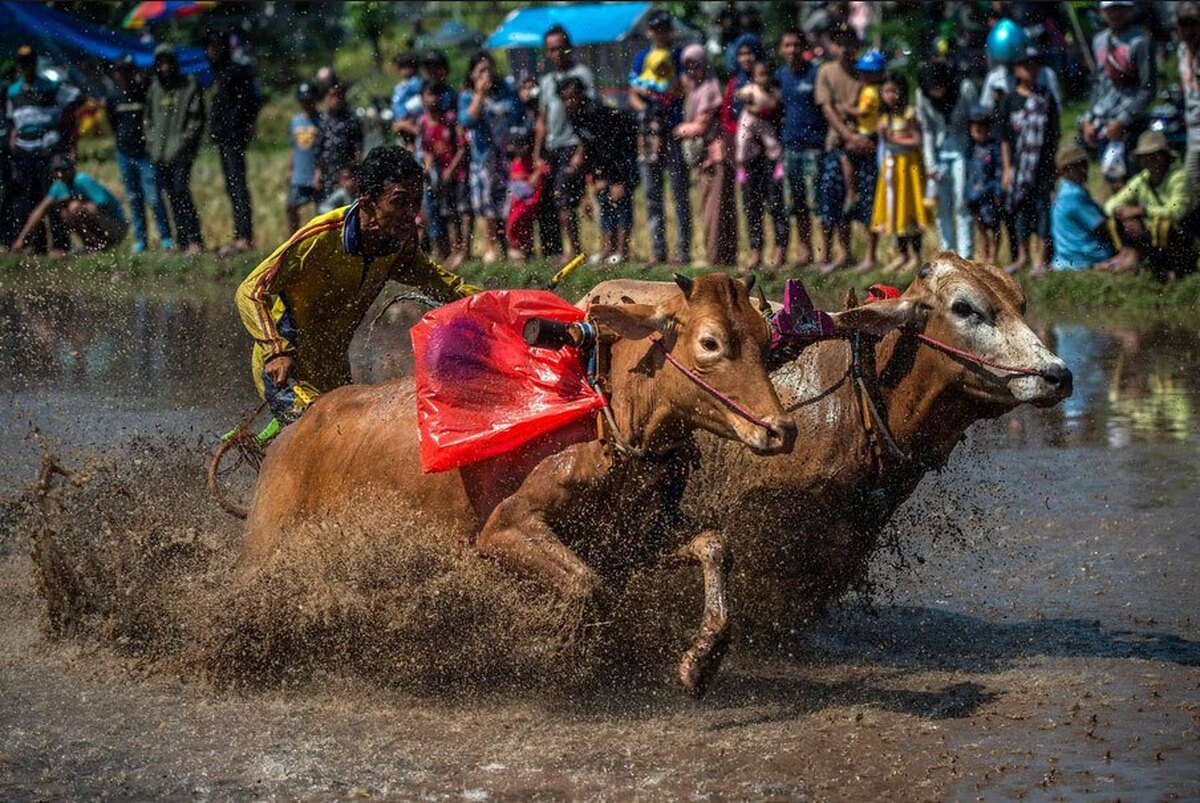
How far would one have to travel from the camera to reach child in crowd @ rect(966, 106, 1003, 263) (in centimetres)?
1514

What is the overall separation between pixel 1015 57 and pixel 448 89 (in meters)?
5.16

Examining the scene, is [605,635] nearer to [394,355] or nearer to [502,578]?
[502,578]

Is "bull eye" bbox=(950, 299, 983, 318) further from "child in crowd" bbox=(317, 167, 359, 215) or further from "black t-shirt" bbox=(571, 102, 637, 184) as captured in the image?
"child in crowd" bbox=(317, 167, 359, 215)

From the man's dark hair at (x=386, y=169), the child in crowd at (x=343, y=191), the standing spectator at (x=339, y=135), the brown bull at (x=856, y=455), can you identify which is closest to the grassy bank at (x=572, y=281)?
the child in crowd at (x=343, y=191)

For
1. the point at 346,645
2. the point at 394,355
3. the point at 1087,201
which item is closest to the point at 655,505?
the point at 346,645

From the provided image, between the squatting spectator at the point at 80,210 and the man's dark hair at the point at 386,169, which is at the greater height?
the squatting spectator at the point at 80,210

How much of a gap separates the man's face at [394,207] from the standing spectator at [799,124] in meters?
8.27

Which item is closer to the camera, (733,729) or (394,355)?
(733,729)

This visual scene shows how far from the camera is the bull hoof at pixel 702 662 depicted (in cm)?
612

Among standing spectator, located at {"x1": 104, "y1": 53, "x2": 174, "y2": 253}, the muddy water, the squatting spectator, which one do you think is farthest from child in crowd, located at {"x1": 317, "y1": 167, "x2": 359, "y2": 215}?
the muddy water

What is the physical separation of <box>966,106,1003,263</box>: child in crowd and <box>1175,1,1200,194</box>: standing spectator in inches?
54.6

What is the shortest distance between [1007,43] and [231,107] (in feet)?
24.6

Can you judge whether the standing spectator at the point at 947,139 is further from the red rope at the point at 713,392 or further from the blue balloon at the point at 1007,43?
the red rope at the point at 713,392

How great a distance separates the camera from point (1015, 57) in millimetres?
15273
